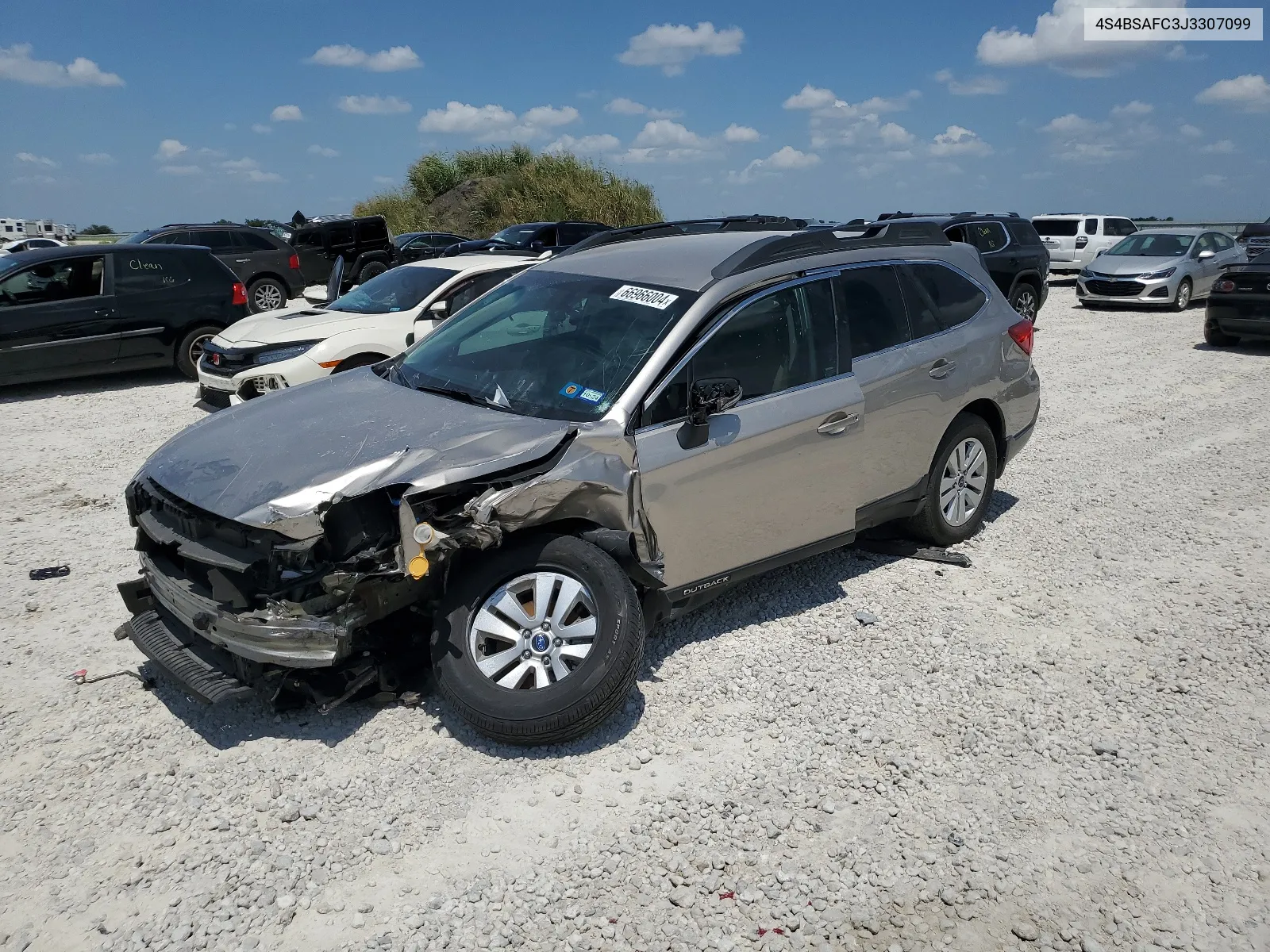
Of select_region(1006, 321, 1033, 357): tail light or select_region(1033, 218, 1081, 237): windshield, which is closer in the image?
select_region(1006, 321, 1033, 357): tail light

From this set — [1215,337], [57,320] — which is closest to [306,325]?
[57,320]

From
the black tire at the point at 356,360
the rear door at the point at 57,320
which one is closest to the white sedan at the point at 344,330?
the black tire at the point at 356,360

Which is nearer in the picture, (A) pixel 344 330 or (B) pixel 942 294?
(B) pixel 942 294

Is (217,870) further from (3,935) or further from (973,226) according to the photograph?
(973,226)

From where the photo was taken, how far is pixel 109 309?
11188mm

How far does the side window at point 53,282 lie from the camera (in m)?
10.7

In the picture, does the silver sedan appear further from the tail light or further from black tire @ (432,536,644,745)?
black tire @ (432,536,644,745)

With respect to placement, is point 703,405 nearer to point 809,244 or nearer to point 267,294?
point 809,244

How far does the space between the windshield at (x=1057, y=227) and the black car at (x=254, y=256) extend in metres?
18.2

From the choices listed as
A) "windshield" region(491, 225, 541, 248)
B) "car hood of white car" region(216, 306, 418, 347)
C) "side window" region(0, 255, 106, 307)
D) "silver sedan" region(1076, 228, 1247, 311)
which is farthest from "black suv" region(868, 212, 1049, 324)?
"side window" region(0, 255, 106, 307)

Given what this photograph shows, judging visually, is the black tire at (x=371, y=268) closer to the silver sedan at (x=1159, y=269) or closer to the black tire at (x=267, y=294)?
the black tire at (x=267, y=294)

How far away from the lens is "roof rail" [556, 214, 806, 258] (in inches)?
223

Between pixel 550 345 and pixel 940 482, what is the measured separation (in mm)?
2530

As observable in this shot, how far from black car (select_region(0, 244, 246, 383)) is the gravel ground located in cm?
629
